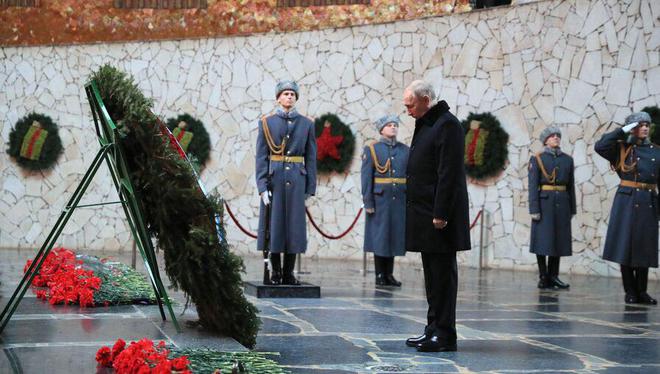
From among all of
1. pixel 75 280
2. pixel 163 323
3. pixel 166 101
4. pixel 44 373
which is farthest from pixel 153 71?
pixel 44 373

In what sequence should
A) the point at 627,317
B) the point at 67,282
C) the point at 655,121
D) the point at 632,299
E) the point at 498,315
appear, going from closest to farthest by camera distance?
the point at 67,282, the point at 498,315, the point at 627,317, the point at 632,299, the point at 655,121

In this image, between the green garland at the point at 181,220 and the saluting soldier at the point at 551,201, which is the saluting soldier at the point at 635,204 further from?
the green garland at the point at 181,220

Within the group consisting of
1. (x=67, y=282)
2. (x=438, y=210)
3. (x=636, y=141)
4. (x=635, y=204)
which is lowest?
(x=67, y=282)

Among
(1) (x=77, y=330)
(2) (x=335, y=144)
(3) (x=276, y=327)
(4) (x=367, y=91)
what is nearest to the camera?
(1) (x=77, y=330)

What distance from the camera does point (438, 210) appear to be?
212 inches

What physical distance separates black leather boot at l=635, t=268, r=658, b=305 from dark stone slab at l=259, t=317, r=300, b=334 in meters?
4.06

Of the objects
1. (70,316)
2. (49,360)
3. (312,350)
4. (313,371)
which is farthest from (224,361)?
(70,316)

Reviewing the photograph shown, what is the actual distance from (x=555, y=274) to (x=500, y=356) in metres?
5.74

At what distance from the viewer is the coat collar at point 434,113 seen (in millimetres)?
5582

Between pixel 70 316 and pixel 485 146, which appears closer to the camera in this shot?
pixel 70 316

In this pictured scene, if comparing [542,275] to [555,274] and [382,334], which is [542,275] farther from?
[382,334]

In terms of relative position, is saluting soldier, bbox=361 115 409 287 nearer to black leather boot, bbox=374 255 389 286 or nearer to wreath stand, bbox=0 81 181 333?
black leather boot, bbox=374 255 389 286

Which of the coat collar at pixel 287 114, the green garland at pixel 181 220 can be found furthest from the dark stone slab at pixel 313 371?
the coat collar at pixel 287 114

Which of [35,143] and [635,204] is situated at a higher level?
[35,143]
